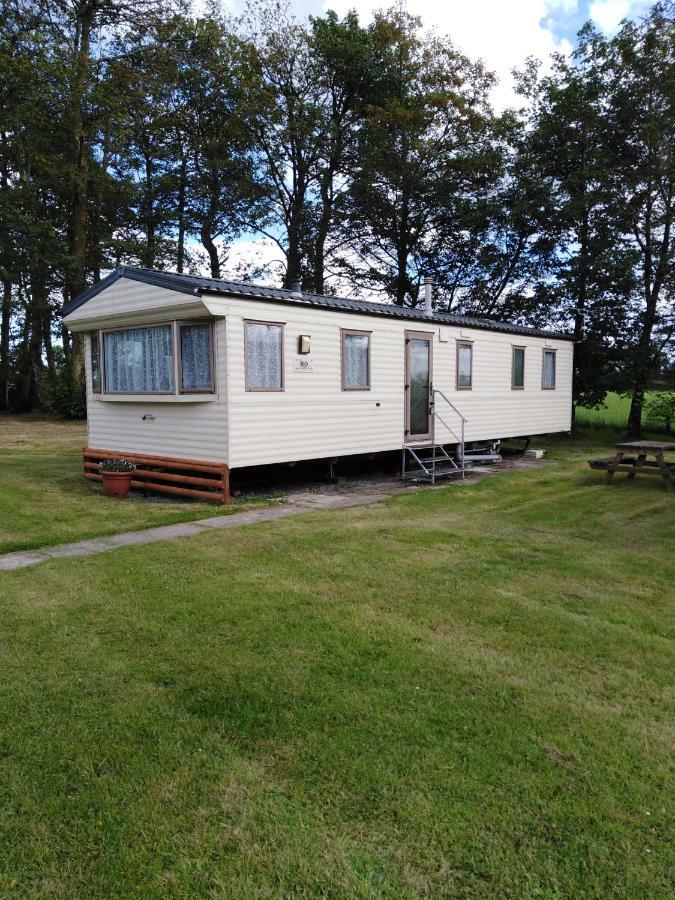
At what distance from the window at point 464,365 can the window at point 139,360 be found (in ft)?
16.7

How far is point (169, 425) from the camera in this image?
27.5ft

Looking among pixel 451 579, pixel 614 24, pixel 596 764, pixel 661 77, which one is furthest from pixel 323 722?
pixel 614 24

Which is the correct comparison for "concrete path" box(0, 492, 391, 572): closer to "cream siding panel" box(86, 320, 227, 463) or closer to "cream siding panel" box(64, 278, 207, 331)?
"cream siding panel" box(86, 320, 227, 463)

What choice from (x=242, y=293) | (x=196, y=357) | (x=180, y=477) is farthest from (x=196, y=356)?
(x=180, y=477)

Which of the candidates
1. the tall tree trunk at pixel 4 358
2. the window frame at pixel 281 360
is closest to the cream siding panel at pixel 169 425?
the window frame at pixel 281 360

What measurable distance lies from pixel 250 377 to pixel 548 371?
809cm

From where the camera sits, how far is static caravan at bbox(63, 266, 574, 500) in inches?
304

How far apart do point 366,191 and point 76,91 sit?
28.9ft

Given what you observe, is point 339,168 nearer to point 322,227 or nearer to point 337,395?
A: point 322,227

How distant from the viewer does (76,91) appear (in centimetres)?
1822

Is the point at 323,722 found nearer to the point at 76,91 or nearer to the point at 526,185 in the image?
the point at 526,185

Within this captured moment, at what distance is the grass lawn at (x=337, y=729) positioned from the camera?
74.6 inches

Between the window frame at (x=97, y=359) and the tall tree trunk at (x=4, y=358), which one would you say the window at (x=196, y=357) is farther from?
the tall tree trunk at (x=4, y=358)

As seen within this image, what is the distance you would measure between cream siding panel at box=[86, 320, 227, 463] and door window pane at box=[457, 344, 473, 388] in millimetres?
4934
